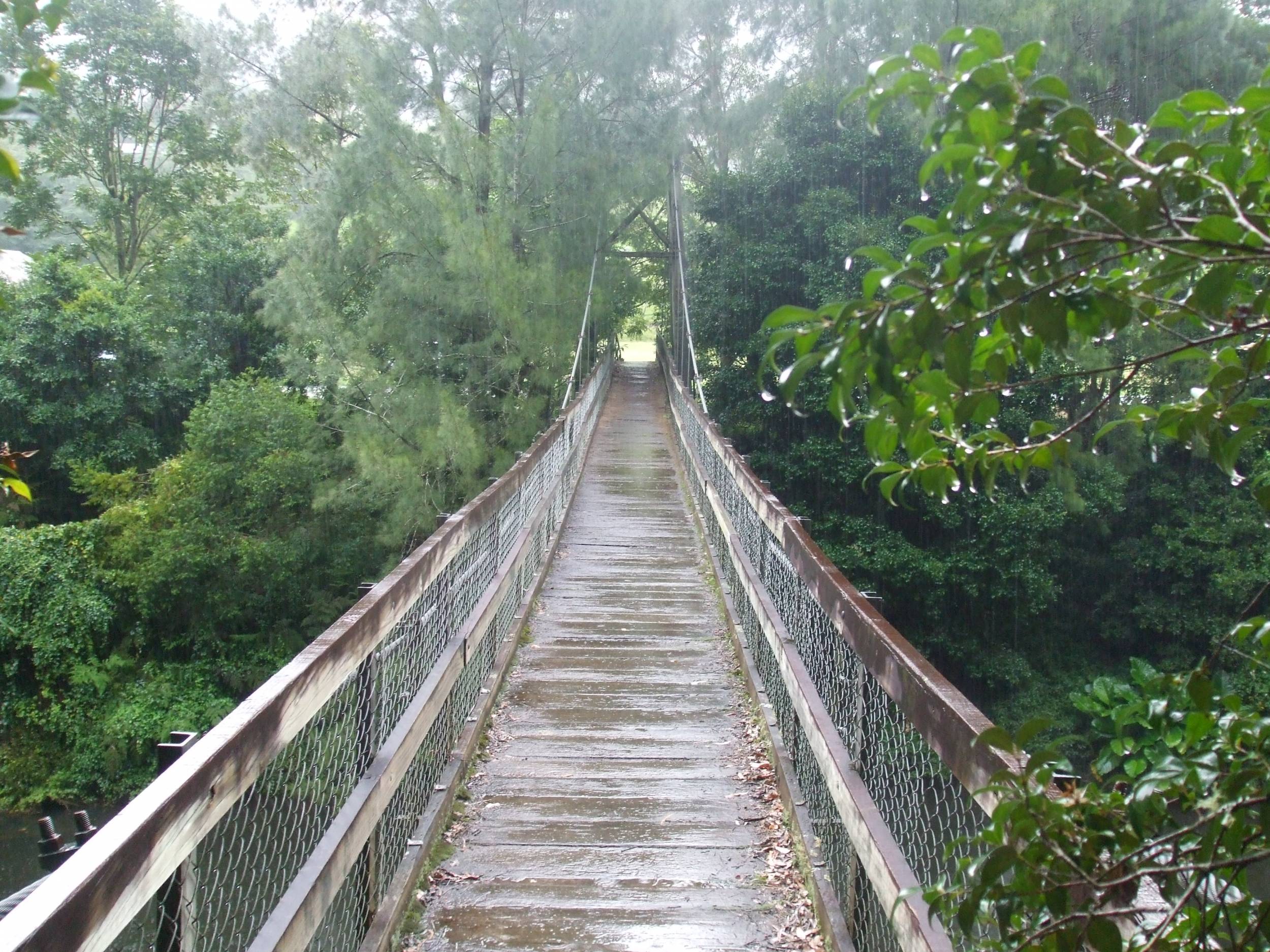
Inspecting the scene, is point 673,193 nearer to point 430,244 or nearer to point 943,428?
point 430,244

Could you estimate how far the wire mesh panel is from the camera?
7.70ft

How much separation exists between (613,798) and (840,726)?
3.03 ft

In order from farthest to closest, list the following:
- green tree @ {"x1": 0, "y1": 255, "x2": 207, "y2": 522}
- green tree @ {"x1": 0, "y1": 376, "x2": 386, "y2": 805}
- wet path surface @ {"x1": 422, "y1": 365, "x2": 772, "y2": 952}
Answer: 1. green tree @ {"x1": 0, "y1": 255, "x2": 207, "y2": 522}
2. green tree @ {"x1": 0, "y1": 376, "x2": 386, "y2": 805}
3. wet path surface @ {"x1": 422, "y1": 365, "x2": 772, "y2": 952}

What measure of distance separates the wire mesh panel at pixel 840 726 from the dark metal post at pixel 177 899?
1.04m

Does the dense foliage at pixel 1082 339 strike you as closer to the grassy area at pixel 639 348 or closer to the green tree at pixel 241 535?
the green tree at pixel 241 535

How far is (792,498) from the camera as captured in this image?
14.2 meters

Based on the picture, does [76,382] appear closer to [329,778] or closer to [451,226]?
[451,226]

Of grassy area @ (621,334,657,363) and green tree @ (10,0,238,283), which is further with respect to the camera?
grassy area @ (621,334,657,363)

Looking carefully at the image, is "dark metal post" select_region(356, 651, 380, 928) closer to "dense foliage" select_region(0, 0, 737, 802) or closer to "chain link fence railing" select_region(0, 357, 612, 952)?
"chain link fence railing" select_region(0, 357, 612, 952)

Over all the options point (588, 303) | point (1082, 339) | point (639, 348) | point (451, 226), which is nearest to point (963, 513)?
point (588, 303)

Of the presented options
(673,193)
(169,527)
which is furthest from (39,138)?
(673,193)

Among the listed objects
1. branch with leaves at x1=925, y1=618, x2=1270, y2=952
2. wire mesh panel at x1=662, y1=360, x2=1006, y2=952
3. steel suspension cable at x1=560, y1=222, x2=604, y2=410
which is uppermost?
steel suspension cable at x1=560, y1=222, x2=604, y2=410

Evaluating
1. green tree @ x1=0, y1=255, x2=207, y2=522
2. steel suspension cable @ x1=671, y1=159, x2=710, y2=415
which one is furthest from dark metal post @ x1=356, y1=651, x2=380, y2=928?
green tree @ x1=0, y1=255, x2=207, y2=522

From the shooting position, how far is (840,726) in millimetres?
2865
